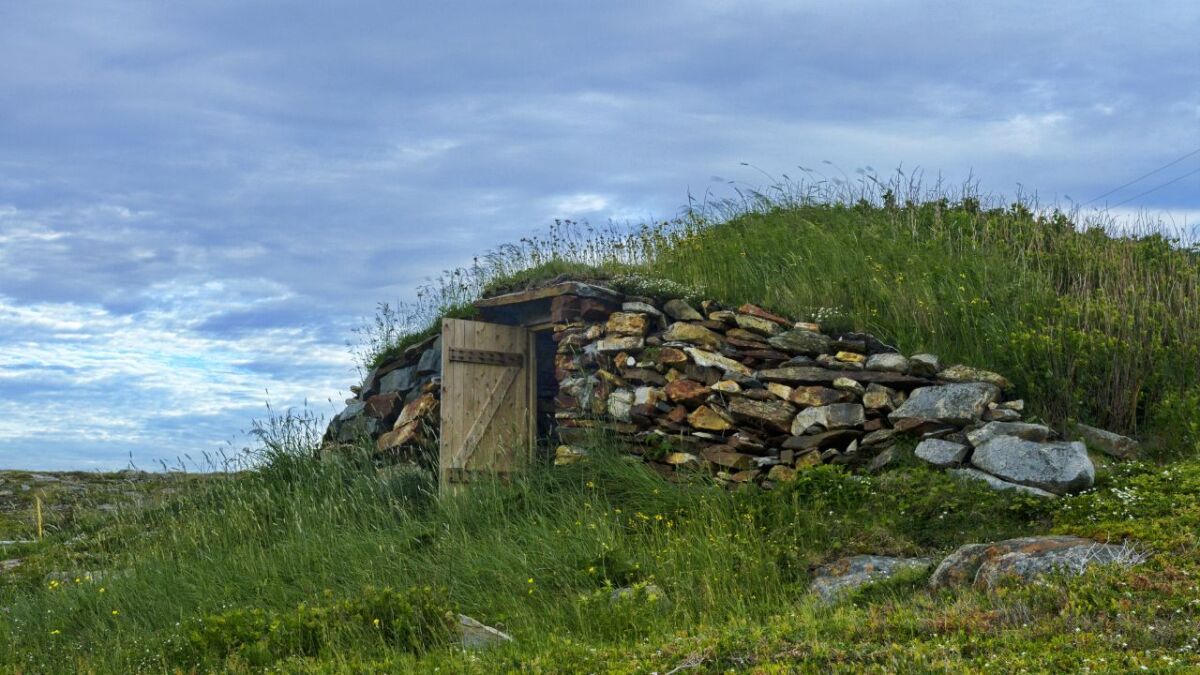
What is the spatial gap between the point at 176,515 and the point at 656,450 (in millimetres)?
6169

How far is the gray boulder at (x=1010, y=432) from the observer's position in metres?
9.38

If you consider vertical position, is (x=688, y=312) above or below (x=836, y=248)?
below

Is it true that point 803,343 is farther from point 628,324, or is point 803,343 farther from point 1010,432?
point 1010,432

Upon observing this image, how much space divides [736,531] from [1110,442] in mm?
3928

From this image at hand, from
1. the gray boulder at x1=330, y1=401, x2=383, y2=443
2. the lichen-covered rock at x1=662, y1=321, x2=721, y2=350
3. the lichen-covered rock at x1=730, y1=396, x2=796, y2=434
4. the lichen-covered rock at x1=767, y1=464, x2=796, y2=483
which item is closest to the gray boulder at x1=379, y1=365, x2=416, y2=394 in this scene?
the gray boulder at x1=330, y1=401, x2=383, y2=443

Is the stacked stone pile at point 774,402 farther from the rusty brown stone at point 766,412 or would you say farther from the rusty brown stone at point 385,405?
the rusty brown stone at point 385,405

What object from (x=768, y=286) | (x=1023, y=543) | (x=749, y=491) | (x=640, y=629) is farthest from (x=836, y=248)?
(x=640, y=629)

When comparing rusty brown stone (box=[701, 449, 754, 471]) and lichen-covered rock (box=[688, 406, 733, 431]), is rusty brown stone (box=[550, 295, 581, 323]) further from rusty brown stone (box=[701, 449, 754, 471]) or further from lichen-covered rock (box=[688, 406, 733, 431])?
rusty brown stone (box=[701, 449, 754, 471])

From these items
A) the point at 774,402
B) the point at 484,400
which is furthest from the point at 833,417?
the point at 484,400

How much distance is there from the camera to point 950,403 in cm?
982

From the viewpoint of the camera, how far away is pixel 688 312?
38.1ft

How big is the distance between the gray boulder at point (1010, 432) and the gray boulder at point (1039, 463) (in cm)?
11

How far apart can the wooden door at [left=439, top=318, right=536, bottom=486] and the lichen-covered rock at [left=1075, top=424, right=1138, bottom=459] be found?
566cm

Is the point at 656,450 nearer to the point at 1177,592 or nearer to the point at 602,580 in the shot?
the point at 602,580
